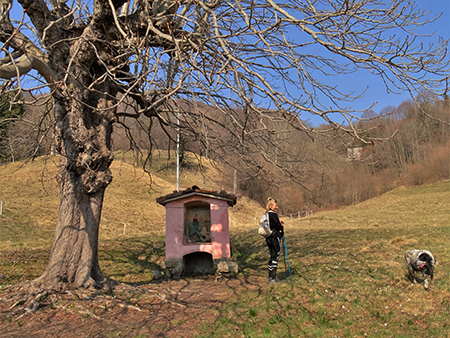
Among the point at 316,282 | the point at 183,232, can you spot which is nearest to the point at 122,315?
the point at 316,282

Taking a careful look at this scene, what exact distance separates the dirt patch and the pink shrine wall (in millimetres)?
3035

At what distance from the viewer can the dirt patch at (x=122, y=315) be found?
171 inches

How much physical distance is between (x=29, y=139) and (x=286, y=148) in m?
7.84

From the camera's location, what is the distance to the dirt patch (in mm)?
4355

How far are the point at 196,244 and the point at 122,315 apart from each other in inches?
194

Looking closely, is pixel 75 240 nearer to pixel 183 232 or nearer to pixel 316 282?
pixel 183 232

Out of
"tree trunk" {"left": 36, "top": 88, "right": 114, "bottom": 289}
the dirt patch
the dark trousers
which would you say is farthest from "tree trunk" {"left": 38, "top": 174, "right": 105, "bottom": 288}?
the dark trousers

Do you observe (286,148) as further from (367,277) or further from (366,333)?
(366,333)

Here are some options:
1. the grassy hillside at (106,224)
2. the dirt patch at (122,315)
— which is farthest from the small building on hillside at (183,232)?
the dirt patch at (122,315)

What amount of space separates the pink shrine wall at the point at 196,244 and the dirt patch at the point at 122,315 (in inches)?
119

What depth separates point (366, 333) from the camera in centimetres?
454

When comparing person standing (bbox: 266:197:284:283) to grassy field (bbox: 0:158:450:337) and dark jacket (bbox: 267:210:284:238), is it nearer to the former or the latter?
dark jacket (bbox: 267:210:284:238)

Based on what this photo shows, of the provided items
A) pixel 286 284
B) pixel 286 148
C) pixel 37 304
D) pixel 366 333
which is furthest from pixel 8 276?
pixel 366 333

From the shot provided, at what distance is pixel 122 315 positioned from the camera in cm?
502
